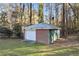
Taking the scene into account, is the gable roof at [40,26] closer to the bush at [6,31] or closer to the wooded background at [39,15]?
the wooded background at [39,15]

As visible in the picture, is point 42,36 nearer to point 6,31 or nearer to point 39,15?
point 39,15

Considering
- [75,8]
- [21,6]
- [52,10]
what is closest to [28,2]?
[21,6]

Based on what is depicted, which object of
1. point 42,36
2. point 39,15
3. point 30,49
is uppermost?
point 39,15

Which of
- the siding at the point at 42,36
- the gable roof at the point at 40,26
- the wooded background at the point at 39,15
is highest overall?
the wooded background at the point at 39,15

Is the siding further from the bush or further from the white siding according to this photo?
the bush

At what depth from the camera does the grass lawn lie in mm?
2230

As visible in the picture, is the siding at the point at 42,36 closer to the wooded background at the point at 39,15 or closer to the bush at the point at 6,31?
the wooded background at the point at 39,15

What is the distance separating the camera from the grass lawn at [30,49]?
2.23m

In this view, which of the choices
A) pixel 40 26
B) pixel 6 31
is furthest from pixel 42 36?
pixel 6 31

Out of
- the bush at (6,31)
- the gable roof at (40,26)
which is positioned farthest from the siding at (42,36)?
the bush at (6,31)

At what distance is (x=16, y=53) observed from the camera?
7.32 ft

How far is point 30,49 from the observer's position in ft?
7.32

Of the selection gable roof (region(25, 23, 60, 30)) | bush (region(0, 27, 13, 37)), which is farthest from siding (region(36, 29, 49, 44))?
bush (region(0, 27, 13, 37))

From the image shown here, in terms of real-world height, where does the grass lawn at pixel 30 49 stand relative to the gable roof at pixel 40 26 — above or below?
below
